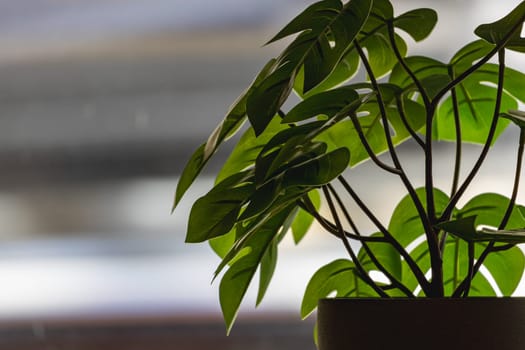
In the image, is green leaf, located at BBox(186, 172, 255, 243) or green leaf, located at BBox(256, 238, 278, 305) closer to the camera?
green leaf, located at BBox(186, 172, 255, 243)

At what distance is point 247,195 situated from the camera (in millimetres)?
888

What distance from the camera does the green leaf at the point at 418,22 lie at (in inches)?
39.3

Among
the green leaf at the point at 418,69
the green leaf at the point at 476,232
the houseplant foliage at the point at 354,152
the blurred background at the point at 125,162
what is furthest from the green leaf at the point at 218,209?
the blurred background at the point at 125,162

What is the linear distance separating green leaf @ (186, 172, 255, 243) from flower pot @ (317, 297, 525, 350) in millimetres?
190

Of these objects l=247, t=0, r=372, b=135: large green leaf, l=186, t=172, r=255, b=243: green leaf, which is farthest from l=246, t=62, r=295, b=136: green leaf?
l=186, t=172, r=255, b=243: green leaf

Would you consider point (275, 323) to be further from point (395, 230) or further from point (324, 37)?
point (324, 37)

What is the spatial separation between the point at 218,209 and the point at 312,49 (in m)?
0.22

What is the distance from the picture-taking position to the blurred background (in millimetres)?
1493

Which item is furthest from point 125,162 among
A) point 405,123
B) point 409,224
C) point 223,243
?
point 405,123

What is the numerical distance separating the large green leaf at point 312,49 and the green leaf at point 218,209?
0.44 feet

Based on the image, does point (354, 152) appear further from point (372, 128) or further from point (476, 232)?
point (476, 232)

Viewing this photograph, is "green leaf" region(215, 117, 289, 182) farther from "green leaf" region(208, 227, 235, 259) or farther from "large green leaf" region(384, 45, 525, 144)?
"large green leaf" region(384, 45, 525, 144)

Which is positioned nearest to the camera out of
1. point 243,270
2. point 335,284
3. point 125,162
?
point 243,270

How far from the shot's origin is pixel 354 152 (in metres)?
1.13
